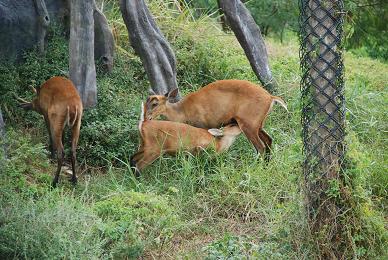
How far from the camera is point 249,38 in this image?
1091 centimetres

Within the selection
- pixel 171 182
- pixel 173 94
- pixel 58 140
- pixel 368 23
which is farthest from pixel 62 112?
pixel 368 23

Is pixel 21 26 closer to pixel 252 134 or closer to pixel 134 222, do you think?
pixel 252 134

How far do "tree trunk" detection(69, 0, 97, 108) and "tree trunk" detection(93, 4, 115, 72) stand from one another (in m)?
1.57

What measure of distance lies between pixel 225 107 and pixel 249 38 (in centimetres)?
182

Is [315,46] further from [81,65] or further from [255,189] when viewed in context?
[81,65]

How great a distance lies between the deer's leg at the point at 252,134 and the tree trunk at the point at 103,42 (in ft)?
8.84

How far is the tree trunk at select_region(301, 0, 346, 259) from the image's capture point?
6.41 m

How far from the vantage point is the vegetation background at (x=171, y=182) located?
643cm

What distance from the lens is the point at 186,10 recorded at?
1303 centimetres

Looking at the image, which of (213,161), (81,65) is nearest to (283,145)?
(213,161)

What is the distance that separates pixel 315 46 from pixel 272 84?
451 cm

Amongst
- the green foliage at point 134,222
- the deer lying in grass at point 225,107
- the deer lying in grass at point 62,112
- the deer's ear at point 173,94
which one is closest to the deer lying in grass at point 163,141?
the deer lying in grass at point 225,107

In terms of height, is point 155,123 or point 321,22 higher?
point 321,22

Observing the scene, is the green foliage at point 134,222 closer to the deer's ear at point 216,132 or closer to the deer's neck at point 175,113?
the deer's ear at point 216,132
